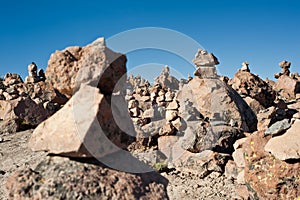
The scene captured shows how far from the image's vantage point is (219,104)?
13.3m

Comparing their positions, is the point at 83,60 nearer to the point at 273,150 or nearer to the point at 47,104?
the point at 273,150

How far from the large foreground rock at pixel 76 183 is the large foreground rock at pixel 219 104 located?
8836mm

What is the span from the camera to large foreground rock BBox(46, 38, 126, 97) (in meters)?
3.82

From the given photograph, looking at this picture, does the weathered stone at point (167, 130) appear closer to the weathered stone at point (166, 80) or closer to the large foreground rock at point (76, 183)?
the large foreground rock at point (76, 183)

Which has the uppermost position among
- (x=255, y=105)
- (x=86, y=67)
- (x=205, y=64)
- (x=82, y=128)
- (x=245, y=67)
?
(x=245, y=67)

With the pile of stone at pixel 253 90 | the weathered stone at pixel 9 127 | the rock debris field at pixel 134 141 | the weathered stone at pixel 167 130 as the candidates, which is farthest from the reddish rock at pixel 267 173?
the weathered stone at pixel 9 127

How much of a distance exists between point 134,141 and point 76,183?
1.73 meters

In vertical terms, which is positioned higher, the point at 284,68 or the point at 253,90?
the point at 284,68

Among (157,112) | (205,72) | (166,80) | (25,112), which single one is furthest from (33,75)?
(166,80)

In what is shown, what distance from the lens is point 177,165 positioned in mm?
10875

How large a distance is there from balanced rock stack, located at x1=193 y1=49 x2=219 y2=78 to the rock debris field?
0.05 meters

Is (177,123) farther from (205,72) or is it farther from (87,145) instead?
(87,145)

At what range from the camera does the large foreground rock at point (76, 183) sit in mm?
3398

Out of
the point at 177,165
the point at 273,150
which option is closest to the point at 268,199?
the point at 273,150
